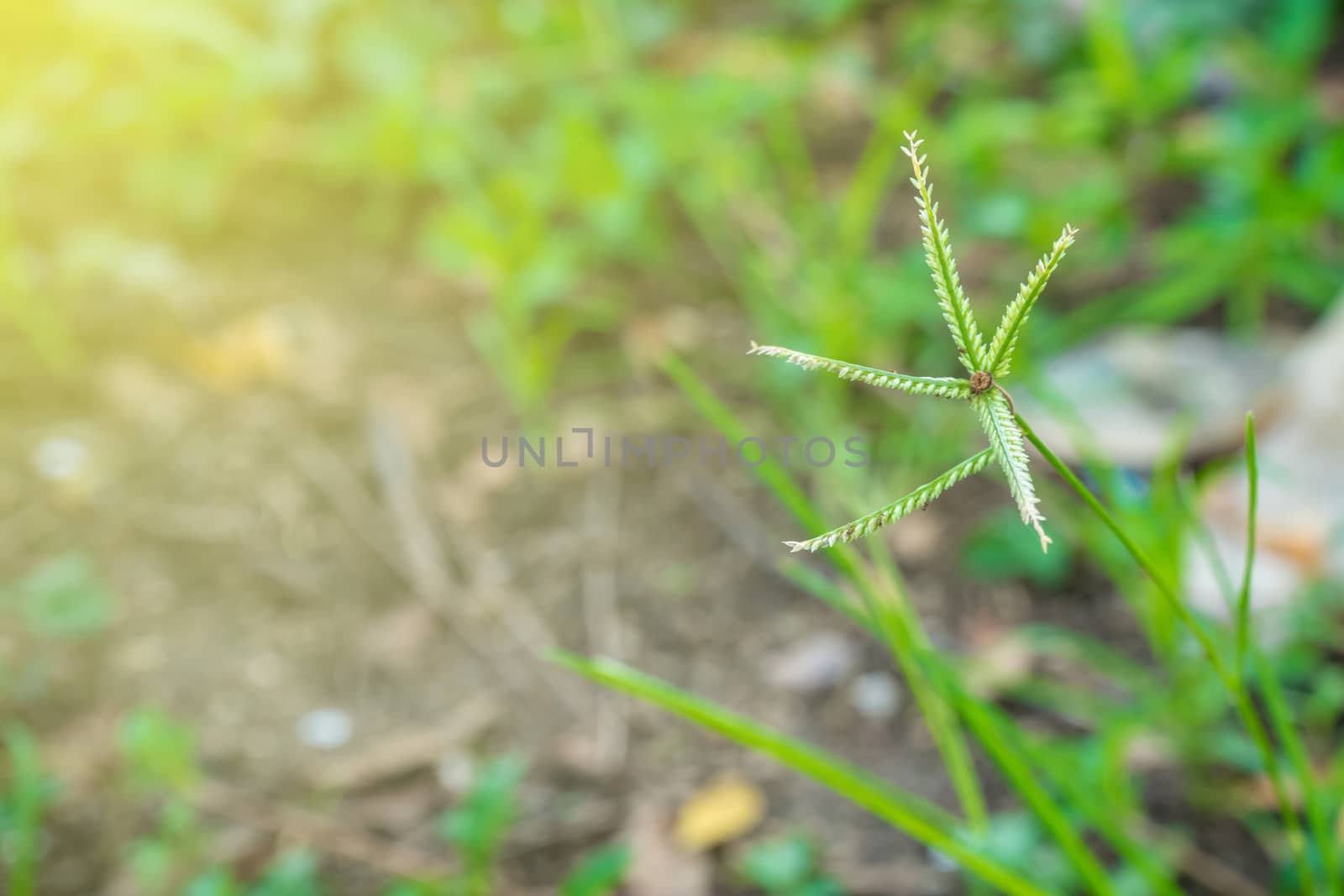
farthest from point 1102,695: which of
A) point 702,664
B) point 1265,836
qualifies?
point 702,664

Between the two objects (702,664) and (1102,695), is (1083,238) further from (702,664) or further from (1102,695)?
(702,664)

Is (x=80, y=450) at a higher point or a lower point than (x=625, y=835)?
higher

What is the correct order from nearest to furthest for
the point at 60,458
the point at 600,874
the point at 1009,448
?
1. the point at 1009,448
2. the point at 600,874
3. the point at 60,458

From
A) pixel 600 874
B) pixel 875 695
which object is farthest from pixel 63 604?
pixel 875 695

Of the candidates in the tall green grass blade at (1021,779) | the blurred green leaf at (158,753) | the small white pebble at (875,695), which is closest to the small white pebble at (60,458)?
the blurred green leaf at (158,753)

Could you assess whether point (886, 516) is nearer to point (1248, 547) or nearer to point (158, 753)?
point (1248, 547)

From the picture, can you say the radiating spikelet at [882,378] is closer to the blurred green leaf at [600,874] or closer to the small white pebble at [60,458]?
the blurred green leaf at [600,874]

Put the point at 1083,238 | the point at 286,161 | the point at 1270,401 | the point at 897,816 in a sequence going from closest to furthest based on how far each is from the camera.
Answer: the point at 897,816 → the point at 1270,401 → the point at 1083,238 → the point at 286,161
